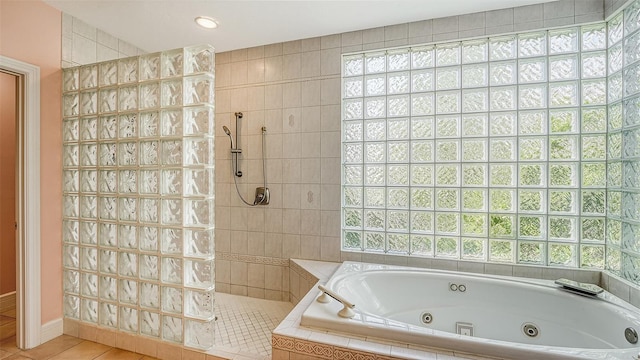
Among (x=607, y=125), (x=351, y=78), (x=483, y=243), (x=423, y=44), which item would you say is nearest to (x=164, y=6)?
(x=351, y=78)

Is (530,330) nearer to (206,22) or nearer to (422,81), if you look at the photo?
(422,81)

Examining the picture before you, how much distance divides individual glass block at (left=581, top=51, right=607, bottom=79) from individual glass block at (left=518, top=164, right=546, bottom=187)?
0.67 m

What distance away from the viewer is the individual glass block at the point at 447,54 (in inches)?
86.2

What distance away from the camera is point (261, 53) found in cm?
267

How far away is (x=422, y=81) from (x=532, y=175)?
106 cm

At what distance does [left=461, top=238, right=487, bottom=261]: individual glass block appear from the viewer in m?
2.14

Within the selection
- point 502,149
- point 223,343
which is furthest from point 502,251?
point 223,343

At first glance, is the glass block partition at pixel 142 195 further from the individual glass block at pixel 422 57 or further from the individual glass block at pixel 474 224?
the individual glass block at pixel 474 224

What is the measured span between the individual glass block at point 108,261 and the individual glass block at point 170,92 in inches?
43.3

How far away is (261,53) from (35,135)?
5.95ft

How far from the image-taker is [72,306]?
6.76ft

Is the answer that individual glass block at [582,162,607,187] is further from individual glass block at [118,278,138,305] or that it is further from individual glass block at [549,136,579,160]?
individual glass block at [118,278,138,305]

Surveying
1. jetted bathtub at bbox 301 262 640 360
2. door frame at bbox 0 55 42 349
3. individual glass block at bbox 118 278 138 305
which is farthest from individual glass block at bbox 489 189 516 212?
door frame at bbox 0 55 42 349

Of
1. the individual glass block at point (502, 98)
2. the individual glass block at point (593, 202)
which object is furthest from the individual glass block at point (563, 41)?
the individual glass block at point (593, 202)
